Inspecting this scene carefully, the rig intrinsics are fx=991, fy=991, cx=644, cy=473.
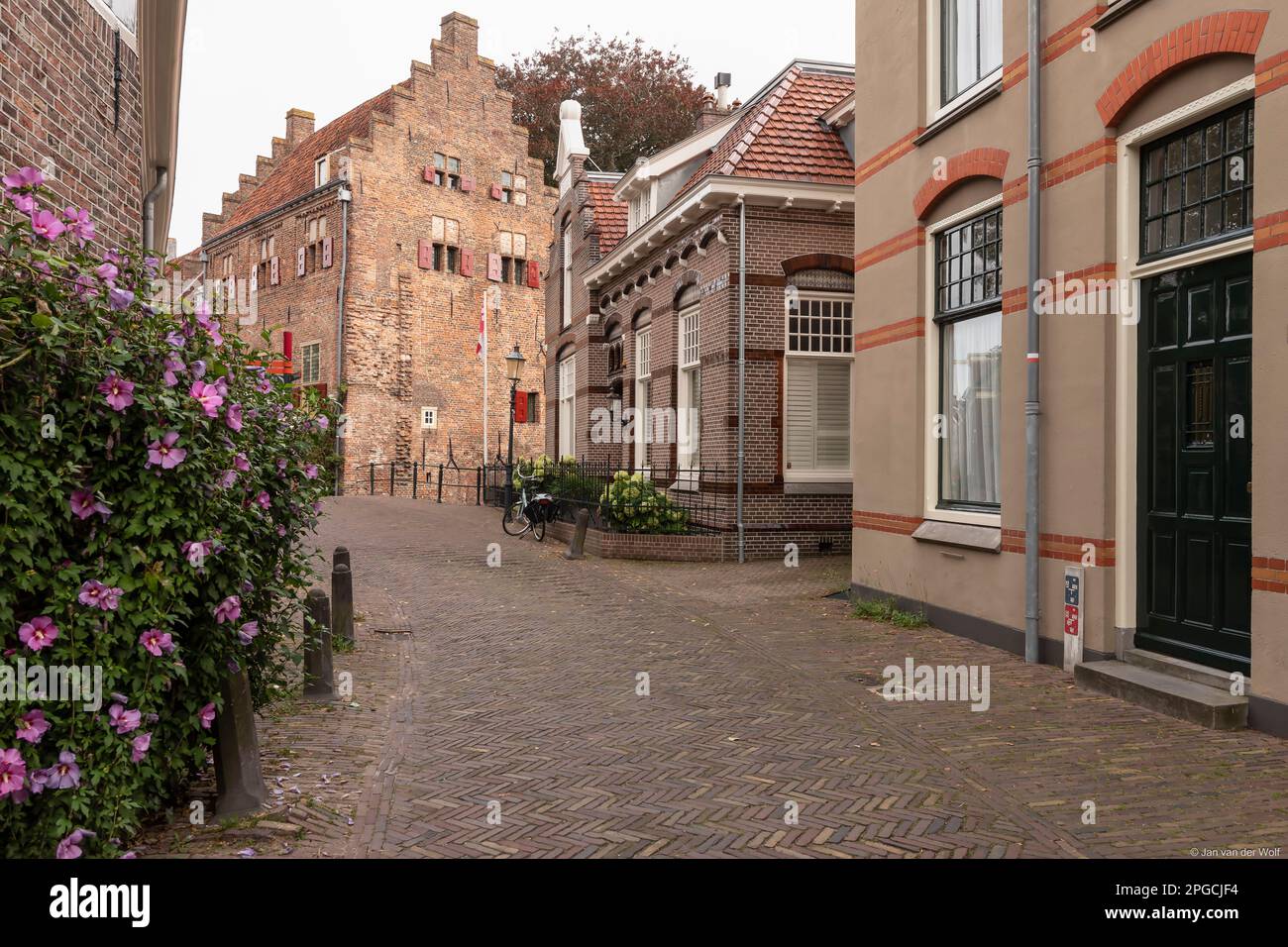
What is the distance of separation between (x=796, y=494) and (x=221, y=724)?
38.6 ft

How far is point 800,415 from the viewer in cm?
1545

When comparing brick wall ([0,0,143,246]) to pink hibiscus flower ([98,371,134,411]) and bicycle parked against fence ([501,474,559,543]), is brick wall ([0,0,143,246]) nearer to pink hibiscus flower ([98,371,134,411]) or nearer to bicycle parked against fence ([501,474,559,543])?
pink hibiscus flower ([98,371,134,411])

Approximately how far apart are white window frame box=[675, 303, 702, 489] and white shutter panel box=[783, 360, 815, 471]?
1632 mm

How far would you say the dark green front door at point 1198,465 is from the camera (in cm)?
607

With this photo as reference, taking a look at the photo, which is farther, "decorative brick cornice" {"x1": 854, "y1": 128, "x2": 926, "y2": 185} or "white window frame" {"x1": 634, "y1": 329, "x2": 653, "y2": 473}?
Answer: "white window frame" {"x1": 634, "y1": 329, "x2": 653, "y2": 473}

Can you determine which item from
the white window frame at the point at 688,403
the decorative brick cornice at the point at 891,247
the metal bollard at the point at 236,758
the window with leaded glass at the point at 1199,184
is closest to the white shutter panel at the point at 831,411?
the white window frame at the point at 688,403

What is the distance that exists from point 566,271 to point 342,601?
17.7 metres

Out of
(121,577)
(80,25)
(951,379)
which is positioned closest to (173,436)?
(121,577)

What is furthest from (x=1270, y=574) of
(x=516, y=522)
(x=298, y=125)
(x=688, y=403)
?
(x=298, y=125)

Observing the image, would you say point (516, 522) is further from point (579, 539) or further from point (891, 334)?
point (891, 334)

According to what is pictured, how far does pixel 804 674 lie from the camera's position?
24.5 ft

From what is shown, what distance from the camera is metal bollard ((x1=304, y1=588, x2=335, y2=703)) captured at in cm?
653

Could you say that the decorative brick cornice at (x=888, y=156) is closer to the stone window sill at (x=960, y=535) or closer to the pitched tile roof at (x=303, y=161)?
the stone window sill at (x=960, y=535)

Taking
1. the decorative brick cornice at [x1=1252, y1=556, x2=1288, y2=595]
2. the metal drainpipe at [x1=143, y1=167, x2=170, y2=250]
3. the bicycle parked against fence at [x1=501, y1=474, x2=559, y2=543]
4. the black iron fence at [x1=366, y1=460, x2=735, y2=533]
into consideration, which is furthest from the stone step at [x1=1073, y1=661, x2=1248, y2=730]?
the bicycle parked against fence at [x1=501, y1=474, x2=559, y2=543]
